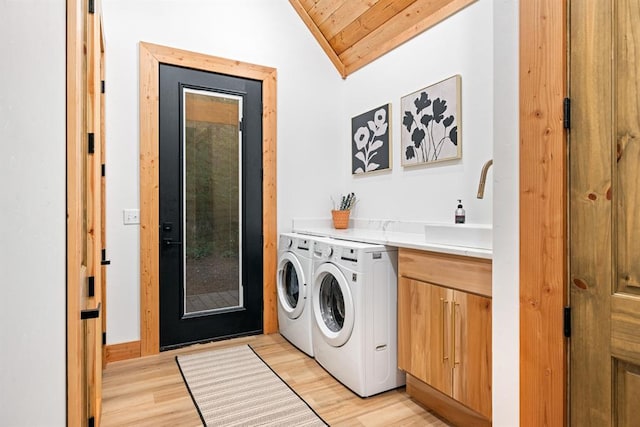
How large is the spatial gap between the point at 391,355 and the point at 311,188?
1803 mm

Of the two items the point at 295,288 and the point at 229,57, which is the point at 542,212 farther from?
the point at 229,57

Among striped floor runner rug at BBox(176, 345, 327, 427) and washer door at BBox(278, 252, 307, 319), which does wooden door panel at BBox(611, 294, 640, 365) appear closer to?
striped floor runner rug at BBox(176, 345, 327, 427)

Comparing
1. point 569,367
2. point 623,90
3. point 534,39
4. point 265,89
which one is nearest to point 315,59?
point 265,89

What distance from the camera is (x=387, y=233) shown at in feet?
9.70

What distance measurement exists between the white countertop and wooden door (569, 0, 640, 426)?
469mm

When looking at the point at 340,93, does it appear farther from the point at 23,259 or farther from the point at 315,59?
the point at 23,259

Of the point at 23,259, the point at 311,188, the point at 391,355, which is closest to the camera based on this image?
the point at 23,259

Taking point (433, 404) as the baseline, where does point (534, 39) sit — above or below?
above

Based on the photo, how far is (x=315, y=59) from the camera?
3.56 m

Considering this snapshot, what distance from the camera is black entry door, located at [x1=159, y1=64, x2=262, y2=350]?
2.93 metres

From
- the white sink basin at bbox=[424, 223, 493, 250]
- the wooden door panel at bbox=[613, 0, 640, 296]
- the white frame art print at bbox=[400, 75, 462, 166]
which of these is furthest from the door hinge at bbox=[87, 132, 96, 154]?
the white frame art print at bbox=[400, 75, 462, 166]

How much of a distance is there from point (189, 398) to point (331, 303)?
41.9 inches

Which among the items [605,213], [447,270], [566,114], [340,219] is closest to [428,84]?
[340,219]

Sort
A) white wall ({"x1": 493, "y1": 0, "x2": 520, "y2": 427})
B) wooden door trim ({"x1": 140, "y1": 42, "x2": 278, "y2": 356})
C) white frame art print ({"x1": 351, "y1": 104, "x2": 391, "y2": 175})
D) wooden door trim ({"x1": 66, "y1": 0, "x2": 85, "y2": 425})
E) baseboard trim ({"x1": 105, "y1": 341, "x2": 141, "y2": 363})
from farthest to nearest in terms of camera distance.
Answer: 1. white frame art print ({"x1": 351, "y1": 104, "x2": 391, "y2": 175})
2. wooden door trim ({"x1": 140, "y1": 42, "x2": 278, "y2": 356})
3. baseboard trim ({"x1": 105, "y1": 341, "x2": 141, "y2": 363})
4. white wall ({"x1": 493, "y1": 0, "x2": 520, "y2": 427})
5. wooden door trim ({"x1": 66, "y1": 0, "x2": 85, "y2": 425})
